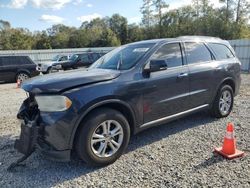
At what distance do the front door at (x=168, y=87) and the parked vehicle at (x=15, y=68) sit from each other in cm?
1138

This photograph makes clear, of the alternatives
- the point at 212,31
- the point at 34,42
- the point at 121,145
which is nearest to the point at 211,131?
the point at 121,145

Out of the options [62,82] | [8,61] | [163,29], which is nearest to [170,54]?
[62,82]

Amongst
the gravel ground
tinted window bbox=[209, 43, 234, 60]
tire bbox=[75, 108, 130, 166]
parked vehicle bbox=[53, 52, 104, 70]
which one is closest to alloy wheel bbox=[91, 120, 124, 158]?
tire bbox=[75, 108, 130, 166]

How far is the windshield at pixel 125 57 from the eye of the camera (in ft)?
14.0

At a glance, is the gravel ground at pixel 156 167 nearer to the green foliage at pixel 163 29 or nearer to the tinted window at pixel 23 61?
the tinted window at pixel 23 61

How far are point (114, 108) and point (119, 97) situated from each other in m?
0.21

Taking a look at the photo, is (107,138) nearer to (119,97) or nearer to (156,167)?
(119,97)

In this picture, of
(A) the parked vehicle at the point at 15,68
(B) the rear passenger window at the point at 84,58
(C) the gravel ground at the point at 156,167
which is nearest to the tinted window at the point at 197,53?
(C) the gravel ground at the point at 156,167

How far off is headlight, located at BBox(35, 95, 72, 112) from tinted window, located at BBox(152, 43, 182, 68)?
1793 mm

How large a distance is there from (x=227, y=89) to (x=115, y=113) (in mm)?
3150

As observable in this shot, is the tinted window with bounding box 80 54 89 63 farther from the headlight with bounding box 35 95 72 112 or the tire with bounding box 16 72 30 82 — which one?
the headlight with bounding box 35 95 72 112

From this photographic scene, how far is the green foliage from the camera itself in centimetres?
4081

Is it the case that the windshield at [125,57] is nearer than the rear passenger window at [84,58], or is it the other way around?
the windshield at [125,57]

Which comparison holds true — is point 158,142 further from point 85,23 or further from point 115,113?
point 85,23
